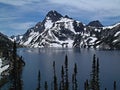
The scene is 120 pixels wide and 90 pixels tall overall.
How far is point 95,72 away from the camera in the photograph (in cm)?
5697

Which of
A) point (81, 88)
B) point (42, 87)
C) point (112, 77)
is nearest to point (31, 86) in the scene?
point (42, 87)

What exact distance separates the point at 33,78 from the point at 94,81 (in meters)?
120

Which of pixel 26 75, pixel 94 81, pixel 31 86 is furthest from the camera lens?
pixel 26 75

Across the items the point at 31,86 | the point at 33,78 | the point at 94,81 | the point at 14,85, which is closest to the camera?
the point at 14,85

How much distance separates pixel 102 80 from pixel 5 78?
54810mm

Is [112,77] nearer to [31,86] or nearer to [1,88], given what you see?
[31,86]

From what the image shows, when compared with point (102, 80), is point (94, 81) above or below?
above

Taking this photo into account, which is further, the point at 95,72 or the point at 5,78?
the point at 5,78

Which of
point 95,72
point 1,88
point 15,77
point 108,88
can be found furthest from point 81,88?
point 15,77

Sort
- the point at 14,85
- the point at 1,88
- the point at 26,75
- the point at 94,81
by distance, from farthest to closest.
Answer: the point at 26,75, the point at 1,88, the point at 94,81, the point at 14,85

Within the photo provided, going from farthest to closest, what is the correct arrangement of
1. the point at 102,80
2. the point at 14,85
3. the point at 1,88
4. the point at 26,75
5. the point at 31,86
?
the point at 26,75 < the point at 102,80 < the point at 31,86 < the point at 1,88 < the point at 14,85

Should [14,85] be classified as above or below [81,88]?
above

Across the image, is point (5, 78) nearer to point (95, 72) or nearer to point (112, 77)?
point (112, 77)

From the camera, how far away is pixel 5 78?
15162cm
